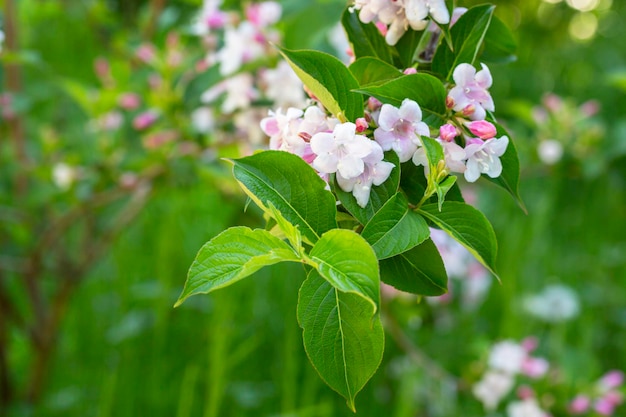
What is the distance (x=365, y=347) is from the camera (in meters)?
0.38

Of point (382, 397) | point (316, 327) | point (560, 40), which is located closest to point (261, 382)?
Result: point (382, 397)

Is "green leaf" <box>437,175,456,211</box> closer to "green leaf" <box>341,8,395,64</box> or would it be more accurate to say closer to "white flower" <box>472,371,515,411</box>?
"green leaf" <box>341,8,395,64</box>

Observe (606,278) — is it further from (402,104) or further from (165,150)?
(402,104)

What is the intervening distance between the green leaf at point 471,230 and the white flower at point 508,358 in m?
0.88

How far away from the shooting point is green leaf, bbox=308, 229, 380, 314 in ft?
1.10

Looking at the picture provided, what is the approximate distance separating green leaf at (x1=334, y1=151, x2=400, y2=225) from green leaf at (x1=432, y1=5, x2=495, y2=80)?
100mm

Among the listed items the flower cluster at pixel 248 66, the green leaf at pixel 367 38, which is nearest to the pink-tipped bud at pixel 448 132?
the green leaf at pixel 367 38

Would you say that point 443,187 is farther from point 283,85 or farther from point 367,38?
point 283,85

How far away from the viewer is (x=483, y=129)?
440 millimetres

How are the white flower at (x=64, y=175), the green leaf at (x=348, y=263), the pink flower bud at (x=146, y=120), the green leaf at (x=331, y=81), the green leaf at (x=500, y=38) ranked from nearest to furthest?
the green leaf at (x=348, y=263), the green leaf at (x=331, y=81), the green leaf at (x=500, y=38), the pink flower bud at (x=146, y=120), the white flower at (x=64, y=175)

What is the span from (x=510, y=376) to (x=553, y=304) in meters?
0.64

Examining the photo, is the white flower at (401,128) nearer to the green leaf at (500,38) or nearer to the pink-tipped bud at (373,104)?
the pink-tipped bud at (373,104)

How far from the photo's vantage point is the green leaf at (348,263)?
334 mm

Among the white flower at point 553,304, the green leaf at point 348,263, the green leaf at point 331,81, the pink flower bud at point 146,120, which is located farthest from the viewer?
the white flower at point 553,304
